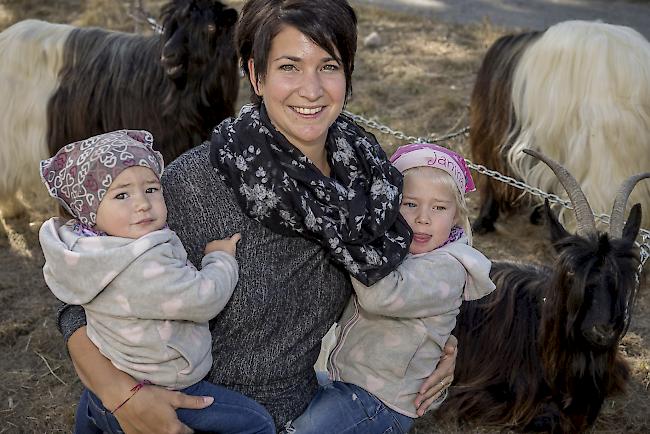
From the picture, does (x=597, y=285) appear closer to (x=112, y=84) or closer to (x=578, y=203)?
(x=578, y=203)

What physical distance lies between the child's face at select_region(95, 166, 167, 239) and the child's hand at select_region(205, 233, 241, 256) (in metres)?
0.15

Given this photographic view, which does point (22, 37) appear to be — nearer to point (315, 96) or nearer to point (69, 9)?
point (315, 96)

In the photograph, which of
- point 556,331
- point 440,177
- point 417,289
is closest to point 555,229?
point 556,331

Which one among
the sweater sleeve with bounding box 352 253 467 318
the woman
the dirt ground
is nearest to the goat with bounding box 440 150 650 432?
the dirt ground

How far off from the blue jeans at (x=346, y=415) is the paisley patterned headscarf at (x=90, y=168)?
844mm

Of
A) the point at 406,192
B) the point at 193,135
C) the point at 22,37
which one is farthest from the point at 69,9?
the point at 406,192

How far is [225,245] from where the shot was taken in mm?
2256

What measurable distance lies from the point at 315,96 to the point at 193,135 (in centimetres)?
254

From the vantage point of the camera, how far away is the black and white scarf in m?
2.23

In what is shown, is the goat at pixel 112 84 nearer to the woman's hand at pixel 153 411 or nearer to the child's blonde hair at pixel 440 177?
the child's blonde hair at pixel 440 177

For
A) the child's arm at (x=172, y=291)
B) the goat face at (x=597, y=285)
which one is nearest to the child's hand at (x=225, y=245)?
the child's arm at (x=172, y=291)

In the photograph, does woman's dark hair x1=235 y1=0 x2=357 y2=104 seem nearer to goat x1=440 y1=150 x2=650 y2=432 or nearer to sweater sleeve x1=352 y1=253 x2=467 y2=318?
sweater sleeve x1=352 y1=253 x2=467 y2=318

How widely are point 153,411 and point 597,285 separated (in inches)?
73.1

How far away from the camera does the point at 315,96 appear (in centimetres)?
224
